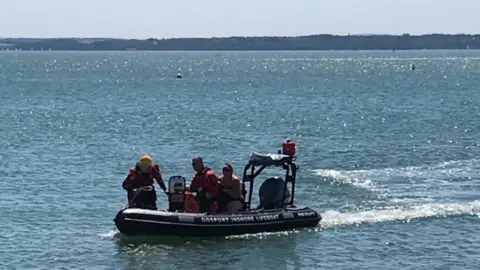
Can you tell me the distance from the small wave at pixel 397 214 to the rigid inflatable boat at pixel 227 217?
89cm

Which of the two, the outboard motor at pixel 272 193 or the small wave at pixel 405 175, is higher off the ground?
the outboard motor at pixel 272 193

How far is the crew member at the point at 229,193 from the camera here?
22.2 meters

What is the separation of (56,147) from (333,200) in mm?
16829

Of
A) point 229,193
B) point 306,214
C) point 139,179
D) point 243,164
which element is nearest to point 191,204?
point 229,193

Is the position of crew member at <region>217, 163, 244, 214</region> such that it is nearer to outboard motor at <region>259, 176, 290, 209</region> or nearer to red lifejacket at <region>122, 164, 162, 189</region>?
outboard motor at <region>259, 176, 290, 209</region>

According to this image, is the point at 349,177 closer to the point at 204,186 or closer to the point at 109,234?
the point at 204,186

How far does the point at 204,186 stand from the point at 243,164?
40.3 feet

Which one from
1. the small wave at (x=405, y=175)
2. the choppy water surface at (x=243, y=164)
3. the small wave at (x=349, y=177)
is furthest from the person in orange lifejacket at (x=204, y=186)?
the small wave at (x=349, y=177)

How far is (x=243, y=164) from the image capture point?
34375 mm

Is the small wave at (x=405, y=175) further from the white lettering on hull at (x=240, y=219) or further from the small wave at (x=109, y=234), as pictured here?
the small wave at (x=109, y=234)

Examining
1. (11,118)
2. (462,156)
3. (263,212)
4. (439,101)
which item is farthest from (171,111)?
(263,212)

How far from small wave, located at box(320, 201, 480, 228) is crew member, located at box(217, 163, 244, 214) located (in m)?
2.02

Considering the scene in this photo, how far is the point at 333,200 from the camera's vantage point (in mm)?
26859

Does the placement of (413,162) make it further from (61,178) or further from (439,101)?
(439,101)
